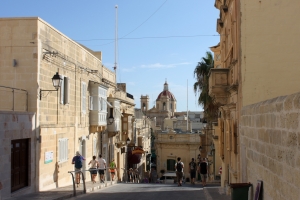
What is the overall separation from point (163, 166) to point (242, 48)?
119 ft

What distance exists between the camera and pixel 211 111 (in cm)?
2505

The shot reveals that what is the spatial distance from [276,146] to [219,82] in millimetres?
8088

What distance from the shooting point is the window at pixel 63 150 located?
16578 mm

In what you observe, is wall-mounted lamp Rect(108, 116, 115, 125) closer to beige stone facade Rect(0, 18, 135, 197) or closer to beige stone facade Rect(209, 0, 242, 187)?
beige stone facade Rect(0, 18, 135, 197)

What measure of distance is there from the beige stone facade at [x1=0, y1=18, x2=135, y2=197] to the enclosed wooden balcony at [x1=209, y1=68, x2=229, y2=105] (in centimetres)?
561

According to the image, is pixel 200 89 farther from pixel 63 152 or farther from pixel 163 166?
pixel 163 166

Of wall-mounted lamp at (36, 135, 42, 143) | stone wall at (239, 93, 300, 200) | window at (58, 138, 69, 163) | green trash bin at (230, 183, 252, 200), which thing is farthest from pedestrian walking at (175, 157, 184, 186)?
green trash bin at (230, 183, 252, 200)

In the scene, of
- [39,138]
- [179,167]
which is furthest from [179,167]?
[39,138]

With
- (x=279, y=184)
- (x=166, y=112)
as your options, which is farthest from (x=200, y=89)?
(x=166, y=112)

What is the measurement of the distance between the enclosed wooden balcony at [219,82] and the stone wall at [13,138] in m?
5.96

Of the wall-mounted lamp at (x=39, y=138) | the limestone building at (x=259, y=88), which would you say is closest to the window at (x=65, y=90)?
the wall-mounted lamp at (x=39, y=138)

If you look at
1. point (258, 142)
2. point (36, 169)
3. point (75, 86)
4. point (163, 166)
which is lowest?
point (163, 166)

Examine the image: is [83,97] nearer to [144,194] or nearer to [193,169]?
[193,169]

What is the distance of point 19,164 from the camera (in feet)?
43.1
